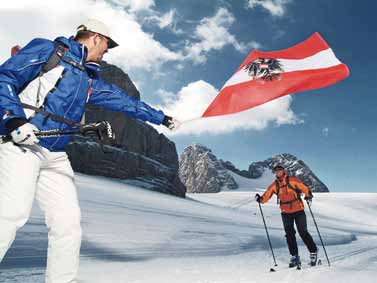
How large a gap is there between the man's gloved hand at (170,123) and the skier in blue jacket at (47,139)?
1.07 m

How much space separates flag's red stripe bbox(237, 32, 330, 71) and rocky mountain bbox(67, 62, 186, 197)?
37141 millimetres

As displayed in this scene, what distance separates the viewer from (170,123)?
409 cm

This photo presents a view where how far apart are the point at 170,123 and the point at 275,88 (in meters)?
2.52

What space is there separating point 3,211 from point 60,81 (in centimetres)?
105

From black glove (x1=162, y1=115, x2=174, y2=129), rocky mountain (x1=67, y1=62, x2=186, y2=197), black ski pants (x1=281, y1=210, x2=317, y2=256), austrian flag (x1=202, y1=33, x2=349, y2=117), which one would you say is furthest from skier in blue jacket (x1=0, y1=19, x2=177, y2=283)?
rocky mountain (x1=67, y1=62, x2=186, y2=197)

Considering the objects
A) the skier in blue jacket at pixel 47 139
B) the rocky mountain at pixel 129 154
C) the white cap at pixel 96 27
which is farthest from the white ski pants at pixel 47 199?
the rocky mountain at pixel 129 154

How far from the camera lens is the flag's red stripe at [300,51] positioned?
6222 millimetres

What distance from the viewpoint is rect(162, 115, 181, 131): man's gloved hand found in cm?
407

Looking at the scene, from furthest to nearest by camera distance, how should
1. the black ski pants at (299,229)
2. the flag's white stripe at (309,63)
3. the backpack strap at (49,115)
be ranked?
the black ski pants at (299,229), the flag's white stripe at (309,63), the backpack strap at (49,115)

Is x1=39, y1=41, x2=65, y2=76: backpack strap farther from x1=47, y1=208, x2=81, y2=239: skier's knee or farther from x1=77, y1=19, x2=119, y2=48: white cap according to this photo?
x1=47, y1=208, x2=81, y2=239: skier's knee

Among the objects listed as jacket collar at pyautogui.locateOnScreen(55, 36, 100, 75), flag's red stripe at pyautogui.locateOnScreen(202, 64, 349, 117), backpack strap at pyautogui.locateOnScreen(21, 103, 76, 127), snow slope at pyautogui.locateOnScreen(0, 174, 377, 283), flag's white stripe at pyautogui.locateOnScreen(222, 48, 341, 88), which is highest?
flag's white stripe at pyautogui.locateOnScreen(222, 48, 341, 88)

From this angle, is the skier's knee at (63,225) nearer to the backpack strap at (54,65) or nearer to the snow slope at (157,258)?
the backpack strap at (54,65)

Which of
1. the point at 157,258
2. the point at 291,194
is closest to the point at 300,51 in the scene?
the point at 291,194

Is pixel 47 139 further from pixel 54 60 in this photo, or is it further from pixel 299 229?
pixel 299 229
